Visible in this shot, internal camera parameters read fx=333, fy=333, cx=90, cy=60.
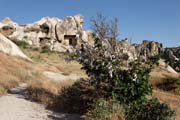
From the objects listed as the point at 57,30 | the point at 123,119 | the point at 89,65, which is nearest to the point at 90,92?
the point at 89,65

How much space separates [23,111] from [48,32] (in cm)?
4653

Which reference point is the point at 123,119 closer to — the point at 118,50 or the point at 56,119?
the point at 56,119

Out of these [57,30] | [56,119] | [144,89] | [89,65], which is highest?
[57,30]

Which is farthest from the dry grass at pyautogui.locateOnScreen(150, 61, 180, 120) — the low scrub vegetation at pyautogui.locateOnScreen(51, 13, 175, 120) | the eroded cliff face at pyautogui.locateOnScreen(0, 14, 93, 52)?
the eroded cliff face at pyautogui.locateOnScreen(0, 14, 93, 52)

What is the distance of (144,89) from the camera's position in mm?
11789

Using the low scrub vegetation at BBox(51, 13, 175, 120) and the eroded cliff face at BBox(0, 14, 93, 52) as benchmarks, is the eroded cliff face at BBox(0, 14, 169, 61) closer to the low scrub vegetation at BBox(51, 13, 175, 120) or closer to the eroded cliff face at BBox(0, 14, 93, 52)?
the eroded cliff face at BBox(0, 14, 93, 52)

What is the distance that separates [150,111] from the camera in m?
10.6

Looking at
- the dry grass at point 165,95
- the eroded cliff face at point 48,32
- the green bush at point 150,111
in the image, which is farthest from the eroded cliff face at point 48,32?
the green bush at point 150,111

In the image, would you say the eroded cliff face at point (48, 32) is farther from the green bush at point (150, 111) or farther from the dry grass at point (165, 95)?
the green bush at point (150, 111)

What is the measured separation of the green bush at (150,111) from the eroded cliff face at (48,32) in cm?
4242

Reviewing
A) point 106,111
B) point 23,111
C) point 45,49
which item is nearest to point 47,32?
point 45,49

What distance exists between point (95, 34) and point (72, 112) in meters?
3.15

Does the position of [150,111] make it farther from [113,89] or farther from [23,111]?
[23,111]

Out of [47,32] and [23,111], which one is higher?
[47,32]
